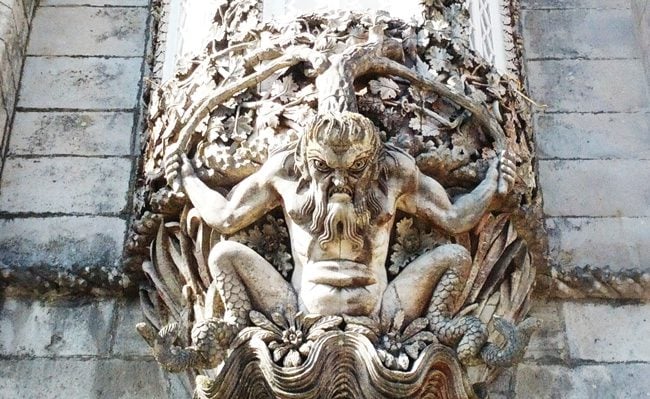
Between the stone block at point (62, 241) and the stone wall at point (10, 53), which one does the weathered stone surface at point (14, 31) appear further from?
the stone block at point (62, 241)

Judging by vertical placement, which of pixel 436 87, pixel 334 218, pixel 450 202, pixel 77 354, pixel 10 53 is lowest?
pixel 77 354

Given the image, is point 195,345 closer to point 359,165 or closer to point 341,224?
point 341,224

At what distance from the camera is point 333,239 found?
389 centimetres

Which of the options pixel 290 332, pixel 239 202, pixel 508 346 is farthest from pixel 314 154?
pixel 508 346

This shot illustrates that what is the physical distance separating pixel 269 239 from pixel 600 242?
1773 mm

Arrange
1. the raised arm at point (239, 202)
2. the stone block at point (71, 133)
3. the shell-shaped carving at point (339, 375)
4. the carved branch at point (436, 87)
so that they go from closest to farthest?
the shell-shaped carving at point (339, 375), the raised arm at point (239, 202), the carved branch at point (436, 87), the stone block at point (71, 133)

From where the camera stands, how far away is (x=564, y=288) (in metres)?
4.75

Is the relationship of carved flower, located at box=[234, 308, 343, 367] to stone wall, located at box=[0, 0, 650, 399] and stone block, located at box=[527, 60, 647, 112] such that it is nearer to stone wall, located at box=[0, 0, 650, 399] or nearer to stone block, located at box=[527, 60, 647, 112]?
stone wall, located at box=[0, 0, 650, 399]

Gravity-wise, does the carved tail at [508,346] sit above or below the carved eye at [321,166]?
below

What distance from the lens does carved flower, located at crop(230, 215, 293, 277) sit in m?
4.13

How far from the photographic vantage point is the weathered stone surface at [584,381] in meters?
4.47

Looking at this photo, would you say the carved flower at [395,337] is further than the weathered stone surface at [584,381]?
No

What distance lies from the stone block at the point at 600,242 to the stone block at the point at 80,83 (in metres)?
2.30

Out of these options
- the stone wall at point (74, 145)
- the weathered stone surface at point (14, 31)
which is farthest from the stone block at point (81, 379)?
the weathered stone surface at point (14, 31)
